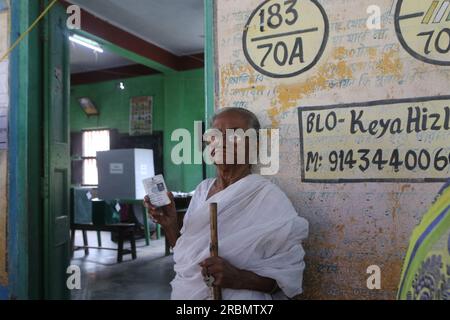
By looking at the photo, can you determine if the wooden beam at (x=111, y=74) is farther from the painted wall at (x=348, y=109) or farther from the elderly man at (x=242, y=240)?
the elderly man at (x=242, y=240)

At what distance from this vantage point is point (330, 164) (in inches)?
71.5

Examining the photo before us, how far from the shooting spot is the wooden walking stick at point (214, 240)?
4.66 feet

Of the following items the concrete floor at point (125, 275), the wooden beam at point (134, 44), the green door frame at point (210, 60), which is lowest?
the concrete floor at point (125, 275)

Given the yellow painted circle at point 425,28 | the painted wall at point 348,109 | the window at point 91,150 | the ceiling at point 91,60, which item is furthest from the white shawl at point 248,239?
the window at point 91,150

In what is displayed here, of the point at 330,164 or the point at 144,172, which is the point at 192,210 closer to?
the point at 330,164

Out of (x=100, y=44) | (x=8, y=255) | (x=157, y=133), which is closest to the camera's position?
(x=8, y=255)

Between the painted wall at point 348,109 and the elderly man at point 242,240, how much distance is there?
0.25 m

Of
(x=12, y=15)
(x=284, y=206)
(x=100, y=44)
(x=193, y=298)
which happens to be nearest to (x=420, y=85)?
(x=284, y=206)

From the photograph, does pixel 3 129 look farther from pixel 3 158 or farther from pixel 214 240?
pixel 214 240

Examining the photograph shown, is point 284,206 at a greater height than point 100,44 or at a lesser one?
lesser

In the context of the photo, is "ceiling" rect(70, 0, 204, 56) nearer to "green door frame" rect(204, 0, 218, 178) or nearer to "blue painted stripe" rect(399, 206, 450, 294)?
"green door frame" rect(204, 0, 218, 178)

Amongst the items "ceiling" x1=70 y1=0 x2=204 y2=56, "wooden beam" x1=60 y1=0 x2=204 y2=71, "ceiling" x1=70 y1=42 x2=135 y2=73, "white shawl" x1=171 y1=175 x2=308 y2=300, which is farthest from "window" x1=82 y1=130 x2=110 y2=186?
"white shawl" x1=171 y1=175 x2=308 y2=300

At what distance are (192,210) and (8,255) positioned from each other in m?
1.64
